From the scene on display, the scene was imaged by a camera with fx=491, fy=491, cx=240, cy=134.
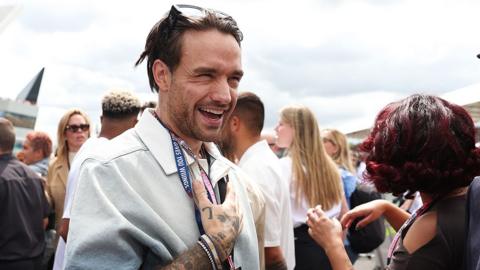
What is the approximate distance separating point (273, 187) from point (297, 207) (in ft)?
2.42

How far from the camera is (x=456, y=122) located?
1.92 m

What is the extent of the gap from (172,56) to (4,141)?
3398 mm

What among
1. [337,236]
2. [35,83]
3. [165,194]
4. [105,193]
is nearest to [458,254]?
[337,236]

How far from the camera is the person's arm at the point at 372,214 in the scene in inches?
97.7

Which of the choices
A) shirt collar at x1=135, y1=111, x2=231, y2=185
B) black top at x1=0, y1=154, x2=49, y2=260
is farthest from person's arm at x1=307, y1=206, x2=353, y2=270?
black top at x1=0, y1=154, x2=49, y2=260

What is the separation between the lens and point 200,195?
1781mm

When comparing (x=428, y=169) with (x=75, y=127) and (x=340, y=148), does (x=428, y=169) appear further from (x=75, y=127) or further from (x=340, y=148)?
(x=340, y=148)

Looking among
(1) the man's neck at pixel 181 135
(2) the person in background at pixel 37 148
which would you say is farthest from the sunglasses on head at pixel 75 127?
(1) the man's neck at pixel 181 135

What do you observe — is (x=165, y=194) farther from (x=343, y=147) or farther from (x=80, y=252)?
(x=343, y=147)

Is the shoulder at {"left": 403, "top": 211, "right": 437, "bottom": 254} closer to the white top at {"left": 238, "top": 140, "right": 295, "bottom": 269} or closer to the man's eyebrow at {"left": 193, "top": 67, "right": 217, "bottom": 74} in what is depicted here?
the man's eyebrow at {"left": 193, "top": 67, "right": 217, "bottom": 74}

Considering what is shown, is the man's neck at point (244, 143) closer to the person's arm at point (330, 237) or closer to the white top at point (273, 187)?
the white top at point (273, 187)

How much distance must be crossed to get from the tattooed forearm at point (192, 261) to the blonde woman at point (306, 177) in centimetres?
265

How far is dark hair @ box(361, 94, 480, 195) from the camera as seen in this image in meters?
1.90

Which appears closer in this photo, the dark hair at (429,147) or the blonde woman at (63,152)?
the dark hair at (429,147)
